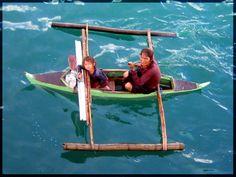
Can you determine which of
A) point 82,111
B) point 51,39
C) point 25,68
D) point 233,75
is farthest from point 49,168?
point 233,75

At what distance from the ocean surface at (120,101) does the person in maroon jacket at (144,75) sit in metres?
0.59

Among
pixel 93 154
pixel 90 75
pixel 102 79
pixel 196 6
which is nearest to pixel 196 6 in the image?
pixel 196 6

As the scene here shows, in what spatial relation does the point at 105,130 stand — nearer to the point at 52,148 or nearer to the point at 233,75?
the point at 52,148

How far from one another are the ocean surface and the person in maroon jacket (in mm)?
591

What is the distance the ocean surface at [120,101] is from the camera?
11.0m

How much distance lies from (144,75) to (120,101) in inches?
43.6

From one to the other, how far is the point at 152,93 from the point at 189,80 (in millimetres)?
1729

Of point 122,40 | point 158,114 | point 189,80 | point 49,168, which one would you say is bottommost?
point 49,168

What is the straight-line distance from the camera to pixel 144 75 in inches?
443

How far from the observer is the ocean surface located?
36.1ft

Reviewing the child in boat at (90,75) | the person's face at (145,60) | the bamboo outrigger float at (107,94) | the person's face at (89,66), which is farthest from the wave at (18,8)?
the person's face at (145,60)

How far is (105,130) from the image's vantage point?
11516 mm

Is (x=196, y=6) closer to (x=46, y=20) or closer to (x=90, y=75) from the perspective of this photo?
(x=46, y=20)

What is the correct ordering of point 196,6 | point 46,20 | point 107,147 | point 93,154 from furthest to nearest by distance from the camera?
point 196,6 → point 46,20 → point 93,154 → point 107,147
